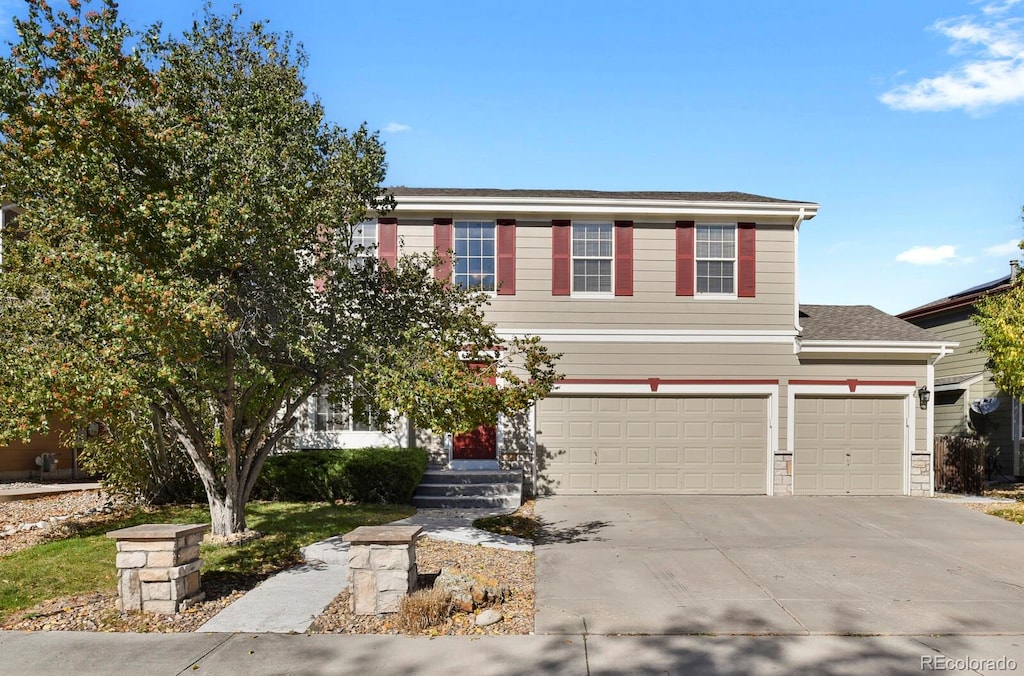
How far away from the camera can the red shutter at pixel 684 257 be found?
50.0 ft

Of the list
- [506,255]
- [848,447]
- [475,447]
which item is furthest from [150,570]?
[848,447]

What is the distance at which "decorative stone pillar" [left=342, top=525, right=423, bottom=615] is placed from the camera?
6.74 meters

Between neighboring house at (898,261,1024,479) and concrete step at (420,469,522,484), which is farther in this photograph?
neighboring house at (898,261,1024,479)

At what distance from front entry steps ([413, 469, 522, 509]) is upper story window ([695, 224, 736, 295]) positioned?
593cm

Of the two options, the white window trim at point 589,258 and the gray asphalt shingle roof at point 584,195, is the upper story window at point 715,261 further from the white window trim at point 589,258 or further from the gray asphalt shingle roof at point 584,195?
the white window trim at point 589,258

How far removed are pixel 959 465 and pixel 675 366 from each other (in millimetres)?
6958

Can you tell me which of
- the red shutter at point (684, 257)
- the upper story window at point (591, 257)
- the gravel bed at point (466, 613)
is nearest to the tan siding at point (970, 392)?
the red shutter at point (684, 257)

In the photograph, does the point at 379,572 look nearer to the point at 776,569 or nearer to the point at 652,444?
the point at 776,569

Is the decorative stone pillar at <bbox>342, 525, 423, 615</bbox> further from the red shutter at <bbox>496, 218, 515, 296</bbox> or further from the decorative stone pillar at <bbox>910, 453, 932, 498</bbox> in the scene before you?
the decorative stone pillar at <bbox>910, 453, 932, 498</bbox>

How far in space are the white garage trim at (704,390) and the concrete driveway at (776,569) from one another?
5.27 feet

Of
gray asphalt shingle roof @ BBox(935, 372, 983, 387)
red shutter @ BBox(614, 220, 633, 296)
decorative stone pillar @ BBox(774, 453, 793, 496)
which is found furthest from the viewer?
gray asphalt shingle roof @ BBox(935, 372, 983, 387)

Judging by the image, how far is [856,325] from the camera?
53.0 ft

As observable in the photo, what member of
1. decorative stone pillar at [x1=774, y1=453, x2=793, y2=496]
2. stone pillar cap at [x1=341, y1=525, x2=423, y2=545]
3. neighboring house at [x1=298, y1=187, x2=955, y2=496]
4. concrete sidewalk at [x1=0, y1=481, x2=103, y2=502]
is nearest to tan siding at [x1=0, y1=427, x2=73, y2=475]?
concrete sidewalk at [x1=0, y1=481, x2=103, y2=502]

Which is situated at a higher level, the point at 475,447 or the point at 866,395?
the point at 866,395
